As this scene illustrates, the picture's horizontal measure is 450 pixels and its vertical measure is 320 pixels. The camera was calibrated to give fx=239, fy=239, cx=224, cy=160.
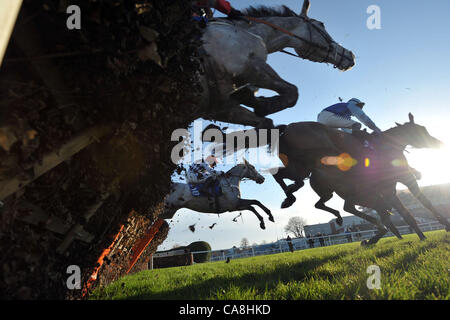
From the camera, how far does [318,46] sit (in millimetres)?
4512

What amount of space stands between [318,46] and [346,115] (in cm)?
312

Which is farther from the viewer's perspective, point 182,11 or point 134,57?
point 182,11

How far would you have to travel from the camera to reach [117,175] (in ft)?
6.82

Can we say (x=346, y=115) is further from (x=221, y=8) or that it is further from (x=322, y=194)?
(x=221, y=8)

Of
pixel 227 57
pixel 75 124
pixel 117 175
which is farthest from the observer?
pixel 227 57

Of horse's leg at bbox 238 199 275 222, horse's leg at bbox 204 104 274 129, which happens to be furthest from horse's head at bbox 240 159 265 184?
horse's leg at bbox 204 104 274 129

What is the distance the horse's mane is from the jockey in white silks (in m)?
3.41

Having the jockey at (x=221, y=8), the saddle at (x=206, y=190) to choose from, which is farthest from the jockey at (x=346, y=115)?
the jockey at (x=221, y=8)

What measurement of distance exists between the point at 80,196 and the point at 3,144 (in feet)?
3.16

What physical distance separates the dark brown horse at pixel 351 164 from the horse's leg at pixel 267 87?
157 cm

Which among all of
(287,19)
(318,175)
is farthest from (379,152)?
(287,19)

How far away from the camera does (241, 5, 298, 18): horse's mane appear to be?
4.01 meters

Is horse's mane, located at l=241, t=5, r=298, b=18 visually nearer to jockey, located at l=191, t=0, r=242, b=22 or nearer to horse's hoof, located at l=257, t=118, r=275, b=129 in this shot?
jockey, located at l=191, t=0, r=242, b=22
